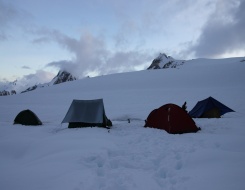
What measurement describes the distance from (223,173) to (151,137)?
4598 mm

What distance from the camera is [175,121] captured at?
1156 centimetres

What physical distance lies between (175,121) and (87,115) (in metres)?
4.95

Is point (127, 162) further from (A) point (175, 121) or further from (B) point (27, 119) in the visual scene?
(B) point (27, 119)

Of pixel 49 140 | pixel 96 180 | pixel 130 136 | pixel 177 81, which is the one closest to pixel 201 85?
pixel 177 81

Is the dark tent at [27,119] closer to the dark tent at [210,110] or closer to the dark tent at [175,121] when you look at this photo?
the dark tent at [175,121]

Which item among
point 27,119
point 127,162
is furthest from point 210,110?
point 27,119

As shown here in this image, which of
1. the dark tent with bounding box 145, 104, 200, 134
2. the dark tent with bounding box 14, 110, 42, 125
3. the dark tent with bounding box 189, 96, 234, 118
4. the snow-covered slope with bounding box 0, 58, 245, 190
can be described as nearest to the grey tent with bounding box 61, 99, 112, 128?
the snow-covered slope with bounding box 0, 58, 245, 190

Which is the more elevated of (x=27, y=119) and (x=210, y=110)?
(x=210, y=110)

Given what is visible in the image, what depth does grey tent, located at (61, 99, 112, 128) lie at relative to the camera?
13333mm

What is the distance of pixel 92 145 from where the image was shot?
8.70 meters

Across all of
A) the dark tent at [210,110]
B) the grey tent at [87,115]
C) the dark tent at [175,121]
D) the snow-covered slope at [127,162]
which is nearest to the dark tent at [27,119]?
the grey tent at [87,115]

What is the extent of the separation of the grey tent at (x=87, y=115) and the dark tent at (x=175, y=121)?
3103 mm

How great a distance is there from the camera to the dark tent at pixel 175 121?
37.5ft

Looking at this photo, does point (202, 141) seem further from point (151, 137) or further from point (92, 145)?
point (92, 145)
